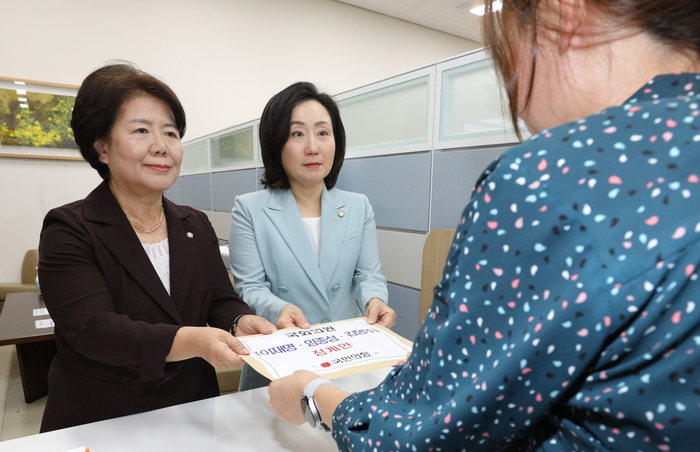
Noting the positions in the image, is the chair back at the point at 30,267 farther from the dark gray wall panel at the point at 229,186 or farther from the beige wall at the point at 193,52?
the dark gray wall panel at the point at 229,186

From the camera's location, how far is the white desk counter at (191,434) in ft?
2.49

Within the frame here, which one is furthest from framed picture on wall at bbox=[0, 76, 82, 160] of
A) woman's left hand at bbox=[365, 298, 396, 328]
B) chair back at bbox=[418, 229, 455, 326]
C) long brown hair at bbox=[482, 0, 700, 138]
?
long brown hair at bbox=[482, 0, 700, 138]

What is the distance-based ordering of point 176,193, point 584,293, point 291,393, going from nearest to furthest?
point 584,293, point 291,393, point 176,193

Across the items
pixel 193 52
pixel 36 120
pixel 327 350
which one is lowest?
pixel 327 350

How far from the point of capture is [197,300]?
1.24 m

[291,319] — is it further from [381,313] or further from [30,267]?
[30,267]

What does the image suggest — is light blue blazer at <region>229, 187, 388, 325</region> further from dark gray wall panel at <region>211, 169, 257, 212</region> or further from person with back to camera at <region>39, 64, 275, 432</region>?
dark gray wall panel at <region>211, 169, 257, 212</region>

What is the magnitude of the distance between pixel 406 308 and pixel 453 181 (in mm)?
698

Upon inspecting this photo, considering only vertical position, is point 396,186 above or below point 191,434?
above

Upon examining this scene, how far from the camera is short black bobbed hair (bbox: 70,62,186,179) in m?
1.15

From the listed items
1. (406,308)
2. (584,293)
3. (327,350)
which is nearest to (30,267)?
(406,308)

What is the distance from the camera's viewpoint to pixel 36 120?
15.5 feet

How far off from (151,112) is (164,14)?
16.4ft

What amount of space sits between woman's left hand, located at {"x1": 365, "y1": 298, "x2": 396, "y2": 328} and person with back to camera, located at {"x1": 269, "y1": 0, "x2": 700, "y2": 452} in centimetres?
86
